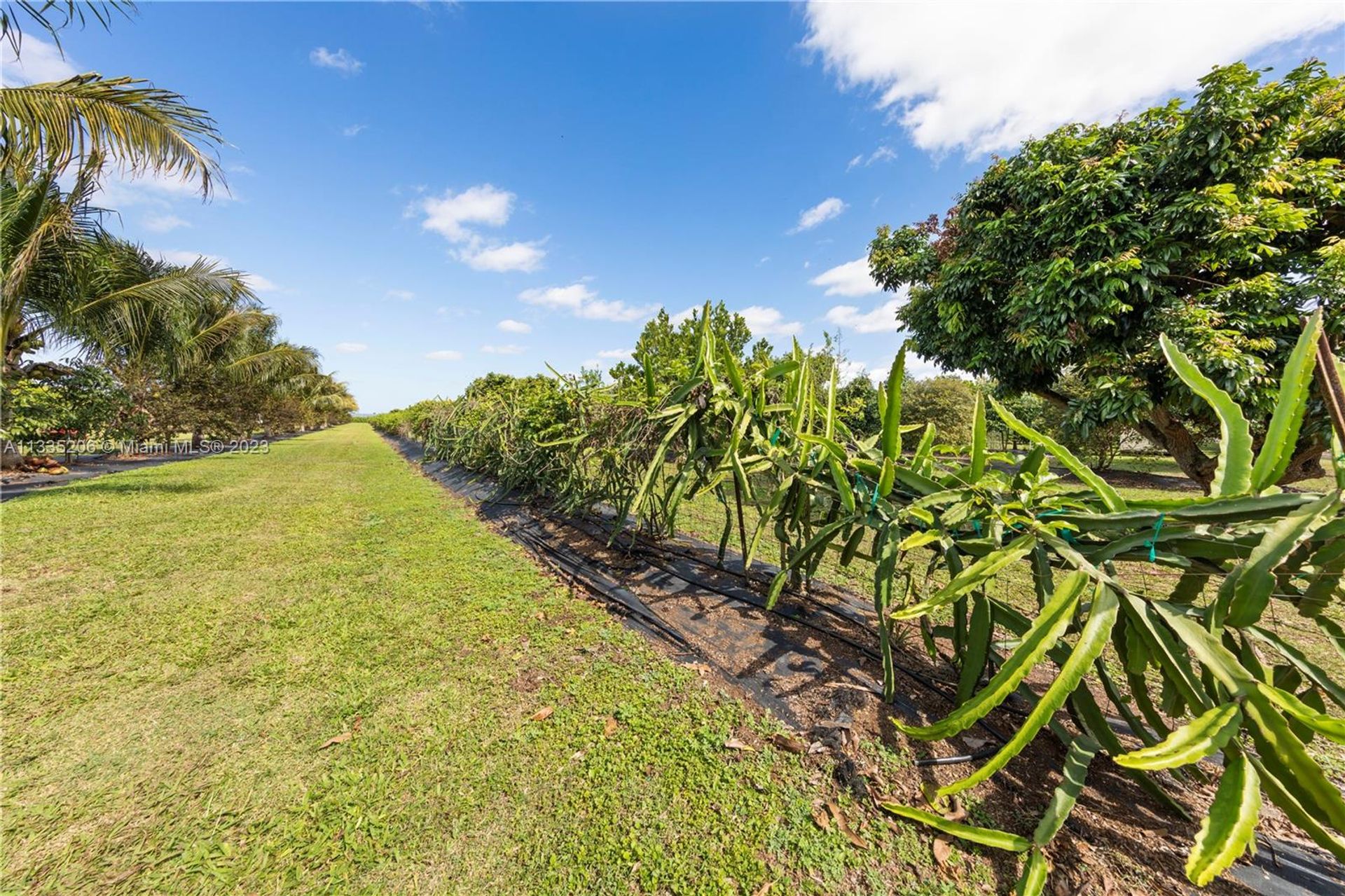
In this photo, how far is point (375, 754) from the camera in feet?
5.29

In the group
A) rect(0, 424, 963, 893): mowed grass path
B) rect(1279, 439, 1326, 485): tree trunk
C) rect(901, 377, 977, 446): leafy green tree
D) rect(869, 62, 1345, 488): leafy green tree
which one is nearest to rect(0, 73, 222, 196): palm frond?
rect(0, 424, 963, 893): mowed grass path

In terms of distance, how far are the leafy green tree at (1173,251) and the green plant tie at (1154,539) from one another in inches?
170

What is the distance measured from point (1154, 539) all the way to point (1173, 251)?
498 cm

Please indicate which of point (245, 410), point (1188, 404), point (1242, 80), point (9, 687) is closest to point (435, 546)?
point (9, 687)

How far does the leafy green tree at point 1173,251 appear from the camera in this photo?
3.83 m

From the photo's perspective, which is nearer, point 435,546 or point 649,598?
point 649,598

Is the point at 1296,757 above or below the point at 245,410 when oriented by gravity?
below

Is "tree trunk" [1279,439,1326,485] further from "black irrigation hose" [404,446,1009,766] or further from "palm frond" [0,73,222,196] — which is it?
"palm frond" [0,73,222,196]

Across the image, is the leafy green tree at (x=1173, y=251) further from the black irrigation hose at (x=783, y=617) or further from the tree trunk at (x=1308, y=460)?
the black irrigation hose at (x=783, y=617)

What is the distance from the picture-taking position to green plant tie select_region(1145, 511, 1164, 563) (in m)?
1.12

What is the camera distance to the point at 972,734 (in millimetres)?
1609

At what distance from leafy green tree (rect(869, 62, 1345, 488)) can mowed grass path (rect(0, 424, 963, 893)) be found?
530 cm

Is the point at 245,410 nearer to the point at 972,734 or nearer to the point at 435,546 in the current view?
the point at 435,546

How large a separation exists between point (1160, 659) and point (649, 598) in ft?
7.27
